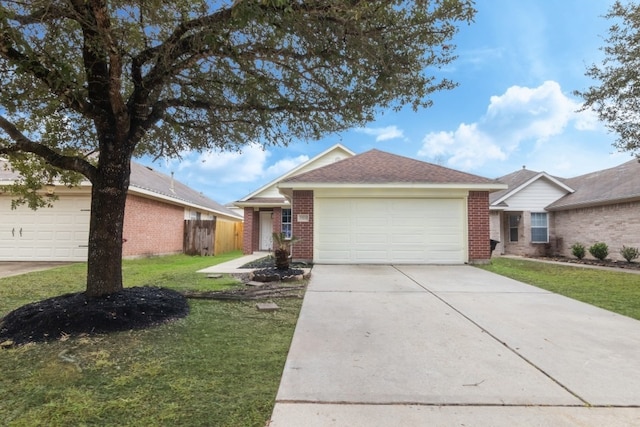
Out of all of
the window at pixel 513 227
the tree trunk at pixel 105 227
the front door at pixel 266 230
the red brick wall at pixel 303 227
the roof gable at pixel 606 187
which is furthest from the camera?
the front door at pixel 266 230

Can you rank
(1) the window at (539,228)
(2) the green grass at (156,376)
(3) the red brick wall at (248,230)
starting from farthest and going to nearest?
(3) the red brick wall at (248,230) < (1) the window at (539,228) < (2) the green grass at (156,376)

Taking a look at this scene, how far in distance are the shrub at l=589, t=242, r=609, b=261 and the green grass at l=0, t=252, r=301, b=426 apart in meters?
15.7

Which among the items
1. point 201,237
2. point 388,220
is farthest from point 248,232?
point 388,220

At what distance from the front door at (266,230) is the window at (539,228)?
44.8ft

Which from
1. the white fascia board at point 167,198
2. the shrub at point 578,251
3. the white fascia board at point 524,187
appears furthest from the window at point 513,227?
the white fascia board at point 167,198

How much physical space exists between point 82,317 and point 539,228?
20.5 meters

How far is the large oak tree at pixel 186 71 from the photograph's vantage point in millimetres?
4297

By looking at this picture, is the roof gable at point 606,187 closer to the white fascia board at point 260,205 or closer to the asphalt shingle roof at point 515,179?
the asphalt shingle roof at point 515,179

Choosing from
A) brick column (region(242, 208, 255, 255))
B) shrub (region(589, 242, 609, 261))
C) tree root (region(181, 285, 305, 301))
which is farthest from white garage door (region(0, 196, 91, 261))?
shrub (region(589, 242, 609, 261))

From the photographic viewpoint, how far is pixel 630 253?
47.3 feet

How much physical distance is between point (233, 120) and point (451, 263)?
28.6ft

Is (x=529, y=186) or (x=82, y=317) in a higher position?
(x=529, y=186)

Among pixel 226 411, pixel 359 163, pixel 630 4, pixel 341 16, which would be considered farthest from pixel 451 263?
pixel 226 411

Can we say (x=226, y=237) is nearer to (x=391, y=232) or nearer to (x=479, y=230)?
(x=391, y=232)
